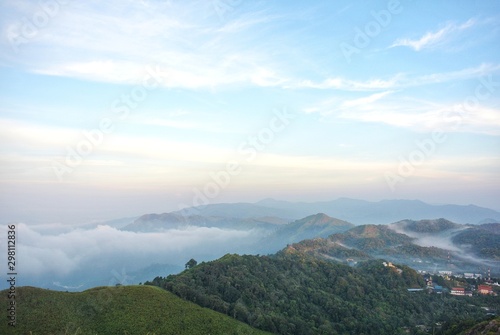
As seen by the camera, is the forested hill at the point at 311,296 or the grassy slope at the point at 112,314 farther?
the forested hill at the point at 311,296

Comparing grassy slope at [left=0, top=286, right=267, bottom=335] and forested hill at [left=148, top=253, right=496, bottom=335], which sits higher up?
grassy slope at [left=0, top=286, right=267, bottom=335]

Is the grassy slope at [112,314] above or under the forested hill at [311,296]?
above

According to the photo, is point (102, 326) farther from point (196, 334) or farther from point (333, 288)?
point (333, 288)

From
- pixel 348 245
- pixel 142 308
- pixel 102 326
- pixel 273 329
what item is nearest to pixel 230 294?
pixel 273 329

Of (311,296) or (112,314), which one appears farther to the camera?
(311,296)

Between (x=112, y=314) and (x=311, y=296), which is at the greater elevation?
(x=112, y=314)
